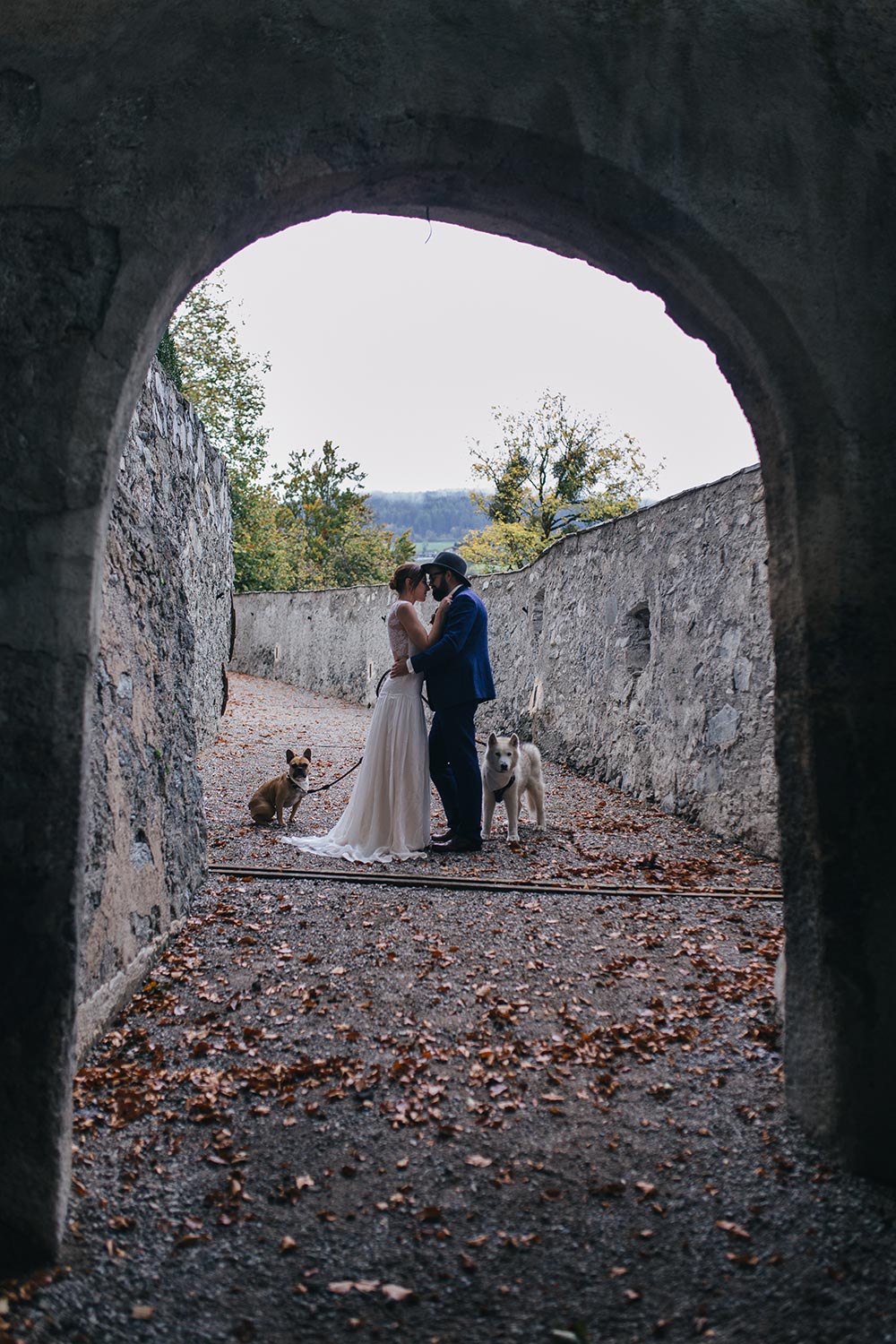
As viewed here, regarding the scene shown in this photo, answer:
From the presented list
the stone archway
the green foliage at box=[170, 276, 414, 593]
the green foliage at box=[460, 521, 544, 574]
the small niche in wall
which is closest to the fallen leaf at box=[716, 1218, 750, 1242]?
the stone archway

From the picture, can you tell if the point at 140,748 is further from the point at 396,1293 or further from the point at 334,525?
the point at 334,525

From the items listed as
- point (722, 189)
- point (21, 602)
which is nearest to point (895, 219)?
point (722, 189)

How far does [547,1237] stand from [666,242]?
2672 millimetres

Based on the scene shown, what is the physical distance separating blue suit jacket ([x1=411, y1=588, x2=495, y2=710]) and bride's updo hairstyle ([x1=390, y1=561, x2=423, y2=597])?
306 millimetres

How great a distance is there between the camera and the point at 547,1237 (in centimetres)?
219

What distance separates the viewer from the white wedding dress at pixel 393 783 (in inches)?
247

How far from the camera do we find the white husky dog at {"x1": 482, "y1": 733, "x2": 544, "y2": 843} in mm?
6746

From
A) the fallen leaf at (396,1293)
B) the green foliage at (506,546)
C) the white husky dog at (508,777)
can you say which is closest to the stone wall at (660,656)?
the white husky dog at (508,777)

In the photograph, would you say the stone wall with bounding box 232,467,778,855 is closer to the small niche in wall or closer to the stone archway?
the small niche in wall

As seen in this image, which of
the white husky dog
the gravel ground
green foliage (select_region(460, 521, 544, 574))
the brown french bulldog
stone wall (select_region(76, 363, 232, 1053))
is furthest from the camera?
green foliage (select_region(460, 521, 544, 574))

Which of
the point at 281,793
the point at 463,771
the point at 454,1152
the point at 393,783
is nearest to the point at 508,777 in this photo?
the point at 463,771

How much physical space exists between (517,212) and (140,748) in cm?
272

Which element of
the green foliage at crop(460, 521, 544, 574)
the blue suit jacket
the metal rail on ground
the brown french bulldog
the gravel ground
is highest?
the green foliage at crop(460, 521, 544, 574)

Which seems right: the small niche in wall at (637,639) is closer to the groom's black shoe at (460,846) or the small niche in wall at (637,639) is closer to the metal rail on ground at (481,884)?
the groom's black shoe at (460,846)
